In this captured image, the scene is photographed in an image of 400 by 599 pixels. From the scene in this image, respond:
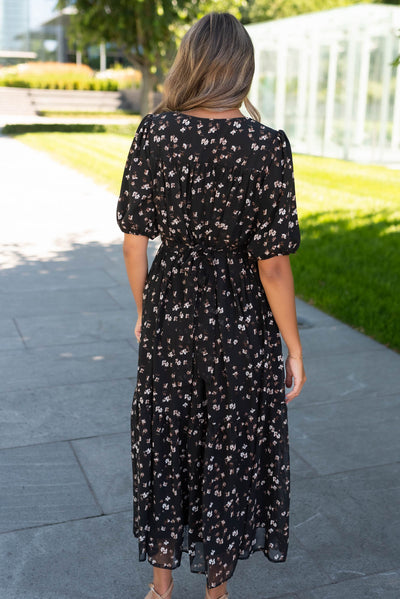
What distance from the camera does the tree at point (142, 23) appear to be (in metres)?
20.3

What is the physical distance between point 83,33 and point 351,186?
12051 mm

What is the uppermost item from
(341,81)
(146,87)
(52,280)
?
(341,81)

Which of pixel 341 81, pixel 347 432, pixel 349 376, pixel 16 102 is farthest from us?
pixel 16 102

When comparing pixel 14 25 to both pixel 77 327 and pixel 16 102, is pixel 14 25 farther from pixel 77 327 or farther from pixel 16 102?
pixel 77 327

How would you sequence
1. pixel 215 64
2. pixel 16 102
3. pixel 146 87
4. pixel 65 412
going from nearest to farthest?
pixel 215 64
pixel 65 412
pixel 146 87
pixel 16 102

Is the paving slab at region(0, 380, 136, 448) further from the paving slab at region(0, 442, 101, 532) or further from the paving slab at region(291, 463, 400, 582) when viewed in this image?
the paving slab at region(291, 463, 400, 582)

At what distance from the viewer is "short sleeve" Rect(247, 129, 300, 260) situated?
207 cm

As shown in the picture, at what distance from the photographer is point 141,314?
7.84 ft

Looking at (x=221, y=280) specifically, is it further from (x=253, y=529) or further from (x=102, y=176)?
(x=102, y=176)

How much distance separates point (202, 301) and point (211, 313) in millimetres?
47

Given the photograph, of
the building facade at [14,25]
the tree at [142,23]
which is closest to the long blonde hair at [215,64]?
the tree at [142,23]

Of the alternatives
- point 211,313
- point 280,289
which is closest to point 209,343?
point 211,313

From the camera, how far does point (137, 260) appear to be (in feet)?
7.59

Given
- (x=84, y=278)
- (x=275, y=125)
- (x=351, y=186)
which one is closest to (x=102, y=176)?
(x=351, y=186)
